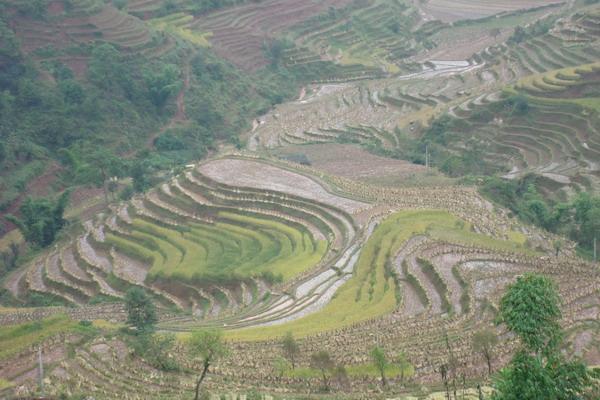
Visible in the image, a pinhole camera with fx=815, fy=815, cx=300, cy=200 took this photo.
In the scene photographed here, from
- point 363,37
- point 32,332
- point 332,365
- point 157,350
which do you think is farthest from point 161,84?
point 332,365

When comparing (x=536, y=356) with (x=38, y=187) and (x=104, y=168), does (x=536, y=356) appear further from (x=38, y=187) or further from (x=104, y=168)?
(x=38, y=187)

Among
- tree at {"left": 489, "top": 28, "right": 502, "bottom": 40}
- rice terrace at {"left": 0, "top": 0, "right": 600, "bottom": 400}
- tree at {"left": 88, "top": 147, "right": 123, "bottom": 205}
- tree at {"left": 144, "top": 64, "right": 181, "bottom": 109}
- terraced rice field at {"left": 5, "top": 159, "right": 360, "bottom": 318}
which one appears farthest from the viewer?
tree at {"left": 489, "top": 28, "right": 502, "bottom": 40}

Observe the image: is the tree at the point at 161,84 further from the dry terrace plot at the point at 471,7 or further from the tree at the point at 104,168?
the dry terrace plot at the point at 471,7

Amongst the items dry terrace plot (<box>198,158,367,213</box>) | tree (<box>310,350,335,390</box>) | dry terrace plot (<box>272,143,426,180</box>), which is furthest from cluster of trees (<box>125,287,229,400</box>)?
dry terrace plot (<box>272,143,426,180</box>)

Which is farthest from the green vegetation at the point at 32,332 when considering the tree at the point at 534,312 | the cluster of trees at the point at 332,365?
the tree at the point at 534,312

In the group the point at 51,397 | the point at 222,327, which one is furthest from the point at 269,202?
the point at 51,397

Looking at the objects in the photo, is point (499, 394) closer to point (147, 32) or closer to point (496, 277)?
point (496, 277)

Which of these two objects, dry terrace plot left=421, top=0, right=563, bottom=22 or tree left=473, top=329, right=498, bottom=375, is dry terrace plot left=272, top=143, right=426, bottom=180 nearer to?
tree left=473, top=329, right=498, bottom=375

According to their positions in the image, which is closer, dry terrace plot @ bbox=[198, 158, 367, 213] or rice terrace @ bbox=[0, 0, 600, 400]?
rice terrace @ bbox=[0, 0, 600, 400]
